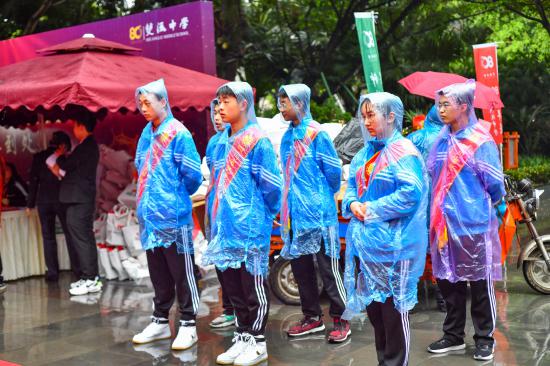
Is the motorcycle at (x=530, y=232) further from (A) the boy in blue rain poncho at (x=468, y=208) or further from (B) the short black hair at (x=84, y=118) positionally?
(B) the short black hair at (x=84, y=118)

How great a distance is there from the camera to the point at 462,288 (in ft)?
16.4

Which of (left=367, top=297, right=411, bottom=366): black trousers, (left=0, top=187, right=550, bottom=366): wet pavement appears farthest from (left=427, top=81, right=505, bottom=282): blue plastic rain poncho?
(left=367, top=297, right=411, bottom=366): black trousers

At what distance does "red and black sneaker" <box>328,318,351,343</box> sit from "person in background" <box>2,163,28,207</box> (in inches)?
204

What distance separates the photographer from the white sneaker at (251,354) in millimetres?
4930

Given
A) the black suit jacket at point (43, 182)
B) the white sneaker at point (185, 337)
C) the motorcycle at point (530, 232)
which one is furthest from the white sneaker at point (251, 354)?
the black suit jacket at point (43, 182)

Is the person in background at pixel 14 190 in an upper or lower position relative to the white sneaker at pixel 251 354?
upper

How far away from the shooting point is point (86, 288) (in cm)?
783

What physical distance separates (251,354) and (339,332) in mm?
823

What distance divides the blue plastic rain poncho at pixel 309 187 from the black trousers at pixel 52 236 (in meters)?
3.40

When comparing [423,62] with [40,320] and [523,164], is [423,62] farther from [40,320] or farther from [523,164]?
[40,320]

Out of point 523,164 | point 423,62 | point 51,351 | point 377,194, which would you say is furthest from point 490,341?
point 423,62

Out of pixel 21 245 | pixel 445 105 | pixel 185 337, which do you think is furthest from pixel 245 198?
pixel 21 245

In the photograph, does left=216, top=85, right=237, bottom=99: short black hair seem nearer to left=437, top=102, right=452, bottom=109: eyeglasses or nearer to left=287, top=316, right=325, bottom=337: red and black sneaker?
left=437, top=102, right=452, bottom=109: eyeglasses

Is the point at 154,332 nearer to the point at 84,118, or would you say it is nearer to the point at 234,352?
the point at 234,352
